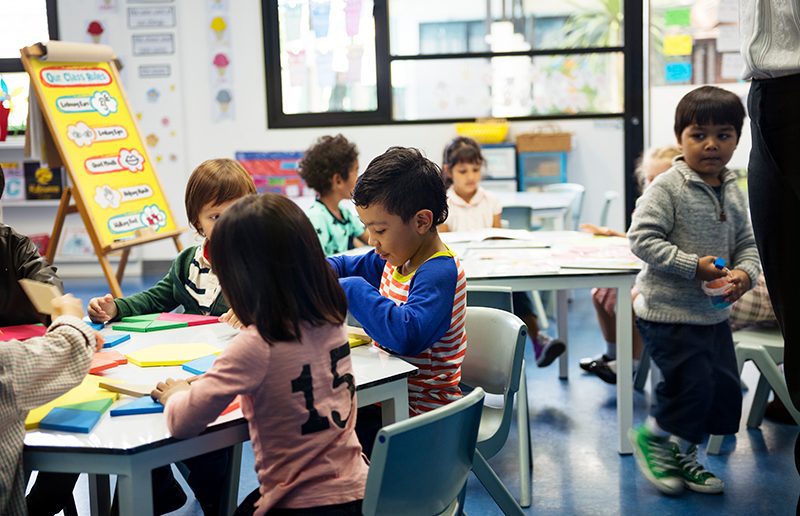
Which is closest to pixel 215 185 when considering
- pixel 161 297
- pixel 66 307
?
pixel 161 297

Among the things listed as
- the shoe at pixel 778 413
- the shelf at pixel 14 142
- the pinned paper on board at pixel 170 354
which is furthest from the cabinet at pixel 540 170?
the pinned paper on board at pixel 170 354

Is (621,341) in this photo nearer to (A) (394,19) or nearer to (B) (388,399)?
(B) (388,399)

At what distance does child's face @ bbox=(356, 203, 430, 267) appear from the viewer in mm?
1937

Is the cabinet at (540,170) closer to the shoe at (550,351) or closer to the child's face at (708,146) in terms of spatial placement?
the shoe at (550,351)

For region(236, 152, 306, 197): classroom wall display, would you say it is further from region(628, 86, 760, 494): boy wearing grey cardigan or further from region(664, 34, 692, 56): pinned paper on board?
region(628, 86, 760, 494): boy wearing grey cardigan

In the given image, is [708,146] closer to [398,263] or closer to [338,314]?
[398,263]

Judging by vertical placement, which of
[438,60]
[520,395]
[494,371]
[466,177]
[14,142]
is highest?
[438,60]

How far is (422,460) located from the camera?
1.38 meters

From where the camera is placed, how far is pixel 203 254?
238cm

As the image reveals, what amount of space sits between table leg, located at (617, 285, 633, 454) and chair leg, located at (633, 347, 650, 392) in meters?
0.65

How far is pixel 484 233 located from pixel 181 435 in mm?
2584

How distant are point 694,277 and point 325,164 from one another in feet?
5.05

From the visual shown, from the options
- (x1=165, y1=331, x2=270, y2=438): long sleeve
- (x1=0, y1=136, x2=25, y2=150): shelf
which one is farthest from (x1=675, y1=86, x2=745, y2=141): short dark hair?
(x1=0, y1=136, x2=25, y2=150): shelf

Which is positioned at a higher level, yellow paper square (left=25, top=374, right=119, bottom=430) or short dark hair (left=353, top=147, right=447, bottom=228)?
short dark hair (left=353, top=147, right=447, bottom=228)
